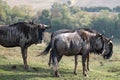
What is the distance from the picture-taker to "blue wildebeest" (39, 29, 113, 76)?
16.0 metres

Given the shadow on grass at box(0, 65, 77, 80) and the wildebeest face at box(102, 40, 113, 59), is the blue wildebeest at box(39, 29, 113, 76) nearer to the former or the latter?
the wildebeest face at box(102, 40, 113, 59)

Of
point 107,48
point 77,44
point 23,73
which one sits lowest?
point 23,73

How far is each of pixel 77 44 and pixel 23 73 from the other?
10.5 ft

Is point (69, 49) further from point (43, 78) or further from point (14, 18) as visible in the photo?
point (14, 18)

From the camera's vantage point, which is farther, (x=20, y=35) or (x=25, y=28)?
(x=25, y=28)

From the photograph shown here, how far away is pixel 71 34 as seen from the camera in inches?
650

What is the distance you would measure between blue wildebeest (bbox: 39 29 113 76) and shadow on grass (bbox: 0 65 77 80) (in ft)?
3.74

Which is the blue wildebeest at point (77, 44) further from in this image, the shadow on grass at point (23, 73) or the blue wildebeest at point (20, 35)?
the blue wildebeest at point (20, 35)

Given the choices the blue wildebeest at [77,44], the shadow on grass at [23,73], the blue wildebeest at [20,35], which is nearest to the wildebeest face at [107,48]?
the blue wildebeest at [77,44]

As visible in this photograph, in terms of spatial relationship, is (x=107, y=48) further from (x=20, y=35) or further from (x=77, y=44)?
(x=20, y=35)

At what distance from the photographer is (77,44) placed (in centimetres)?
1652

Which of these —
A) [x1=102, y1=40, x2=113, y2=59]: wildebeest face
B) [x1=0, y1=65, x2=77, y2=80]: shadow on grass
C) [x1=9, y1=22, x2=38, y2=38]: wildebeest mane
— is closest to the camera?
[x1=0, y1=65, x2=77, y2=80]: shadow on grass

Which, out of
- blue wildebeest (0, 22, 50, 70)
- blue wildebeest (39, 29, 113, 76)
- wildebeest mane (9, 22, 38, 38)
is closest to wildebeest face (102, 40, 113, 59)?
blue wildebeest (39, 29, 113, 76)

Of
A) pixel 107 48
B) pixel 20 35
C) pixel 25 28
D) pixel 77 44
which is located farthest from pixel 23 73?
pixel 107 48
